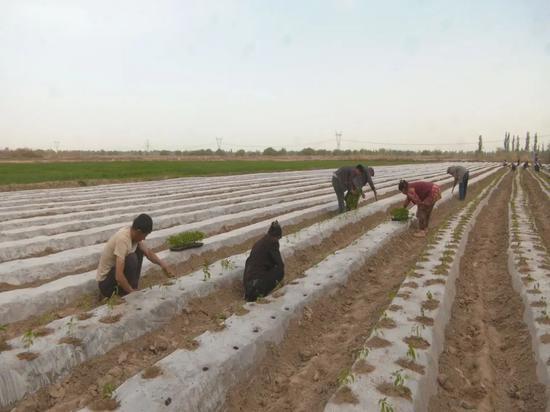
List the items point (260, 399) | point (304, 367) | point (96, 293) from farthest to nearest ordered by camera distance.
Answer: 1. point (96, 293)
2. point (304, 367)
3. point (260, 399)

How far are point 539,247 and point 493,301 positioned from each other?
281cm

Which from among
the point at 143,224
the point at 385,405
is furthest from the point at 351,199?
the point at 385,405

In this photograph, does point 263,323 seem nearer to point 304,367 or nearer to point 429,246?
point 304,367

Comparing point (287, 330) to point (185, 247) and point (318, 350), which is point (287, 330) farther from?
point (185, 247)

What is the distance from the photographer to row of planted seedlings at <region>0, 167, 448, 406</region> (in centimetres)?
329

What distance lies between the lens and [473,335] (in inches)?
184

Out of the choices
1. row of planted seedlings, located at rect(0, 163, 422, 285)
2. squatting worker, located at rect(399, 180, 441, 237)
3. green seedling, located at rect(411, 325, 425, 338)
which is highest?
squatting worker, located at rect(399, 180, 441, 237)

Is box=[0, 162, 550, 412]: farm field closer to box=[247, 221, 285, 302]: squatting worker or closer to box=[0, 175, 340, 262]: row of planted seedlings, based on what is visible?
box=[0, 175, 340, 262]: row of planted seedlings

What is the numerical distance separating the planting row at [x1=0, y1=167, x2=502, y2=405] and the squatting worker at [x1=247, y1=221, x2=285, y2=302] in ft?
1.93

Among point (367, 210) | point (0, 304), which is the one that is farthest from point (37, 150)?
point (0, 304)

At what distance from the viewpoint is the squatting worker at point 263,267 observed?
5.16m

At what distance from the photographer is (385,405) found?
9.95ft

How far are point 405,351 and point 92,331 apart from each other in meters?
2.70

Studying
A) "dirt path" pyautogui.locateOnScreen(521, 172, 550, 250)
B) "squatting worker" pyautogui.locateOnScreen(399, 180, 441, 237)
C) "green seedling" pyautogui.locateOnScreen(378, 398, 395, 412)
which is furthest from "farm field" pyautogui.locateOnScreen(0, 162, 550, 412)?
"dirt path" pyautogui.locateOnScreen(521, 172, 550, 250)
